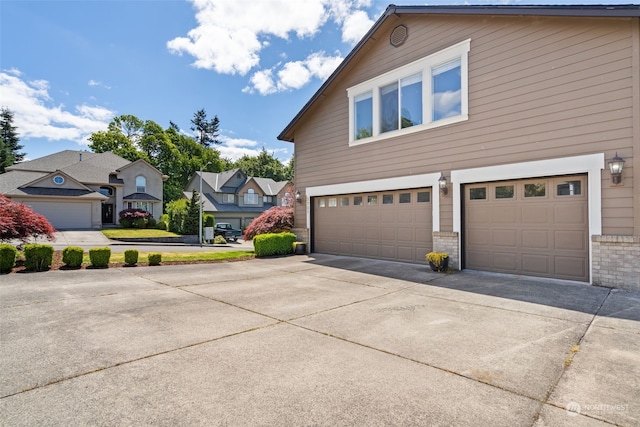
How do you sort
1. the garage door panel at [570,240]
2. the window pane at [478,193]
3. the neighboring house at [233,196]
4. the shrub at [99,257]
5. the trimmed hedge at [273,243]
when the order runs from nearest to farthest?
the garage door panel at [570,240], the window pane at [478,193], the shrub at [99,257], the trimmed hedge at [273,243], the neighboring house at [233,196]

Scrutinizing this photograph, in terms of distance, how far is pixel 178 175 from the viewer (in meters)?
46.7

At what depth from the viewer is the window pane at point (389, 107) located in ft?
33.8

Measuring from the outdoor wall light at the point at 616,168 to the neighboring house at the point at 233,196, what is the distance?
32.4m

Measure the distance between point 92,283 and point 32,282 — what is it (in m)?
1.30

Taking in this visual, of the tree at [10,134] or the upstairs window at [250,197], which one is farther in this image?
the tree at [10,134]

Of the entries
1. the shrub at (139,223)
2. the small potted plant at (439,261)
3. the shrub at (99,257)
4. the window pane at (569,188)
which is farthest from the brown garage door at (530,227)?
the shrub at (139,223)

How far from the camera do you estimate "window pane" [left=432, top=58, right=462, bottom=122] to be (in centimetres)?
879

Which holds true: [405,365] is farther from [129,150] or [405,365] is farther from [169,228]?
[129,150]

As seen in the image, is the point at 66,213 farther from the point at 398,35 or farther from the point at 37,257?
the point at 398,35

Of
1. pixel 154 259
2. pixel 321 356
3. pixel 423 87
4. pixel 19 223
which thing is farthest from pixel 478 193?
pixel 19 223

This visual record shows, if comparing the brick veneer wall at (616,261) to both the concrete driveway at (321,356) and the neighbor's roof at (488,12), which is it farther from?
the neighbor's roof at (488,12)

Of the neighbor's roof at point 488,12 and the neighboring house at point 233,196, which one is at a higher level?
the neighbor's roof at point 488,12

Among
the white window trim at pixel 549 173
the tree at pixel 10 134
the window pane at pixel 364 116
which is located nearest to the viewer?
the white window trim at pixel 549 173

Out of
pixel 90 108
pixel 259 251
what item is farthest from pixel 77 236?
pixel 90 108
